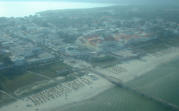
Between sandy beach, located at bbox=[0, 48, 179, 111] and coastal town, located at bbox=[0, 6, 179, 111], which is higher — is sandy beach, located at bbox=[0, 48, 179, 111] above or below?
below

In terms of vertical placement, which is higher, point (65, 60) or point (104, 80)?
point (65, 60)

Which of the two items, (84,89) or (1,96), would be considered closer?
(1,96)

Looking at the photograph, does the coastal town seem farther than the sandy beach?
Yes

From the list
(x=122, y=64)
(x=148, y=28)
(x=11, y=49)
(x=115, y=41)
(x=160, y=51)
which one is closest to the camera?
(x=122, y=64)

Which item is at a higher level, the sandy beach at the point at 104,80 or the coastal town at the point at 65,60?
the coastal town at the point at 65,60

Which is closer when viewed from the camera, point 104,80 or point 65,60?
point 104,80

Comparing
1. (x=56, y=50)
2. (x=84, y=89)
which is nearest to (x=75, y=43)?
(x=56, y=50)

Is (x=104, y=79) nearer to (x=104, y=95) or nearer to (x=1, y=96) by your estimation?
(x=104, y=95)

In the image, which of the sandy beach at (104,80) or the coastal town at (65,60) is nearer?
the sandy beach at (104,80)
